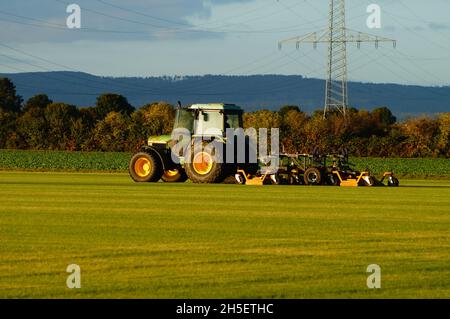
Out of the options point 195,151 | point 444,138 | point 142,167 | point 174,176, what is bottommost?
point 174,176

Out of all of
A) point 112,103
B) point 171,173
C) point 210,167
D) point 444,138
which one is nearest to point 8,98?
point 112,103

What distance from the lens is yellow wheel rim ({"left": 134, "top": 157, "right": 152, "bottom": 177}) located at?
40.6 meters

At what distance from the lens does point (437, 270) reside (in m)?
14.7

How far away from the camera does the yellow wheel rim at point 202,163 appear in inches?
1521

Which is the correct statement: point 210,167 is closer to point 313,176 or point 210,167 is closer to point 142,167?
point 142,167

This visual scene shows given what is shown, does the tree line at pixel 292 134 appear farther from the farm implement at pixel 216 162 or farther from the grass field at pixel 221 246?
the grass field at pixel 221 246

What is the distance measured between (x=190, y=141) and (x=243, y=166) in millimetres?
2243

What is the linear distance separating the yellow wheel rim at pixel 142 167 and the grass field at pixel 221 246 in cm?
1071

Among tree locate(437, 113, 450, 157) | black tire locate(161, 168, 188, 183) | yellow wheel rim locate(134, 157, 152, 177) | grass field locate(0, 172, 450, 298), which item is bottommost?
grass field locate(0, 172, 450, 298)

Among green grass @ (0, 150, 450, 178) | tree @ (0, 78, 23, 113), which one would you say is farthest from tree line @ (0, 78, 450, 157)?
tree @ (0, 78, 23, 113)

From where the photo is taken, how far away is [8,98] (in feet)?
627

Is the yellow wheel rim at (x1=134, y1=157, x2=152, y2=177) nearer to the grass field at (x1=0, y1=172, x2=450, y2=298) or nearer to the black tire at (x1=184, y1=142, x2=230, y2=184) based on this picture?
the black tire at (x1=184, y1=142, x2=230, y2=184)

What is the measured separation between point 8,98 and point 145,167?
15441 centimetres

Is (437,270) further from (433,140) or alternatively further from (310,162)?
(433,140)
